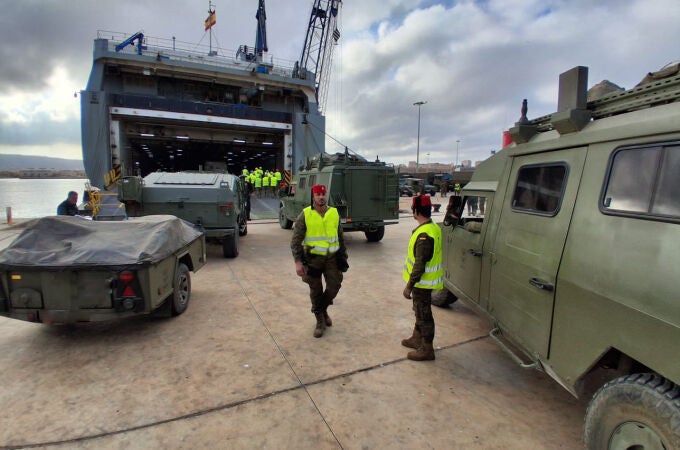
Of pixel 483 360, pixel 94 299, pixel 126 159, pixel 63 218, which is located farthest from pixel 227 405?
pixel 126 159

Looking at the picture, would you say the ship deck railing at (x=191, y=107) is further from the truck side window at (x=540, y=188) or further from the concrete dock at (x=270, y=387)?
the truck side window at (x=540, y=188)

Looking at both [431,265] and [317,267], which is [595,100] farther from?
[317,267]

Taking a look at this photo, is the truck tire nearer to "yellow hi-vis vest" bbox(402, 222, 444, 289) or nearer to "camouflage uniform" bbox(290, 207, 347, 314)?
"yellow hi-vis vest" bbox(402, 222, 444, 289)

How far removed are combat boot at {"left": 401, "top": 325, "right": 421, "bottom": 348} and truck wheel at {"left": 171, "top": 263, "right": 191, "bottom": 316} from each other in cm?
278

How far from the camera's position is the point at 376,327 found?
14.5 ft

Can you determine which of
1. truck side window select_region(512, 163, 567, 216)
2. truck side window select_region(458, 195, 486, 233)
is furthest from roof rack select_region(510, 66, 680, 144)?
truck side window select_region(458, 195, 486, 233)

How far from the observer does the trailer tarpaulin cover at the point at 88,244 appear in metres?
3.57

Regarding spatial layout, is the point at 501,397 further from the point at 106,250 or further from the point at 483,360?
the point at 106,250

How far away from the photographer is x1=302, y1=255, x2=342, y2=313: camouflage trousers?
4.10 m

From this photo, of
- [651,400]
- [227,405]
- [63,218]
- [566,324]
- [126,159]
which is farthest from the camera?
[126,159]

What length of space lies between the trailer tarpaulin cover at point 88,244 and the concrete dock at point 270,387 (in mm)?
917

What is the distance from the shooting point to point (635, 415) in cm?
183

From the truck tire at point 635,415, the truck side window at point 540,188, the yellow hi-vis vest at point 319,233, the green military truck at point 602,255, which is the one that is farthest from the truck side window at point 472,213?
the truck tire at point 635,415

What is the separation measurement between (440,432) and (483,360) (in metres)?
1.30
